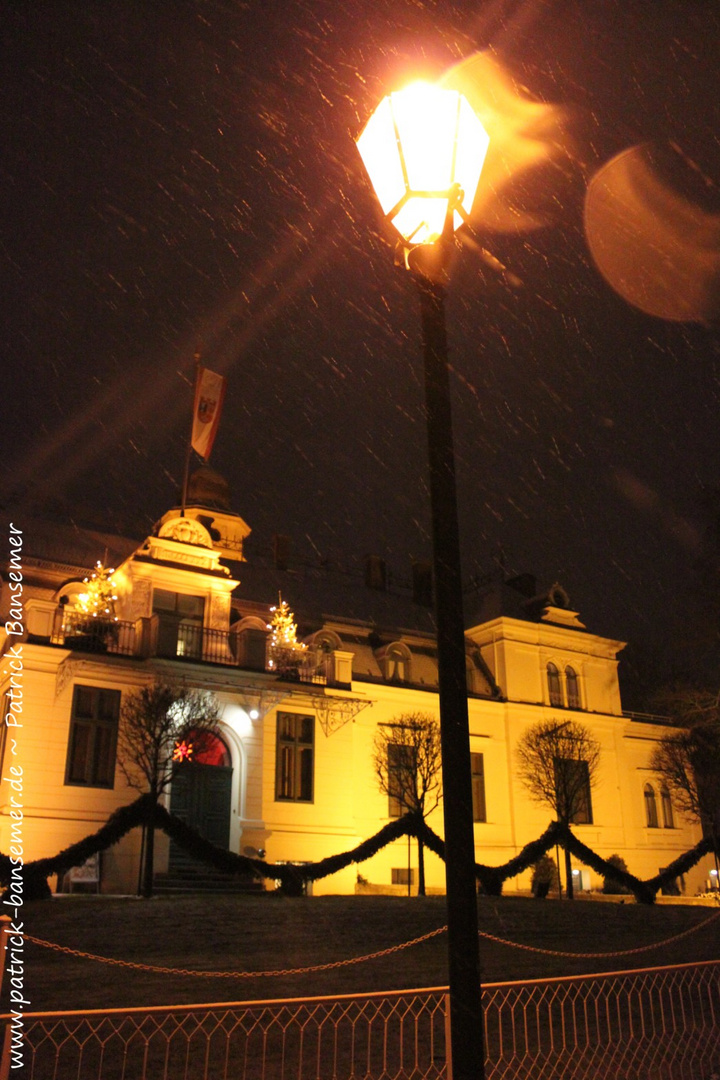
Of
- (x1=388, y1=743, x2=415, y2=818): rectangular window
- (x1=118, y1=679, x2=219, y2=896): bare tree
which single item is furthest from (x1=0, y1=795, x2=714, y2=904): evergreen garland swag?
(x1=388, y1=743, x2=415, y2=818): rectangular window

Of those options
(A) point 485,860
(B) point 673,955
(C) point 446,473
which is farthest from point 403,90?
(A) point 485,860

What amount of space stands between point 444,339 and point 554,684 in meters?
32.3

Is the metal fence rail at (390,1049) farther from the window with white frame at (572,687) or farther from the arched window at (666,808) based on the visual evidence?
the arched window at (666,808)

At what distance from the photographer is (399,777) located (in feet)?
87.5

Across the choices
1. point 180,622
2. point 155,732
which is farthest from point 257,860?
point 180,622

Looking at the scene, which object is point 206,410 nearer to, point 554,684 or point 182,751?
point 182,751

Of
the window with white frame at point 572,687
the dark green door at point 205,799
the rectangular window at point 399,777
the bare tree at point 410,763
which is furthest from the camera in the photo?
the window with white frame at point 572,687

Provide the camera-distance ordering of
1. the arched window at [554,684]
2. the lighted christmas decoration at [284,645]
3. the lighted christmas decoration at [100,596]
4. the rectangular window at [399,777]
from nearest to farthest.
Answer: the lighted christmas decoration at [100,596]
the rectangular window at [399,777]
the lighted christmas decoration at [284,645]
the arched window at [554,684]

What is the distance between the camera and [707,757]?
31672 mm

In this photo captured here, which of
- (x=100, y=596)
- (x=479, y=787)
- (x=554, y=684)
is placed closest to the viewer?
(x=100, y=596)

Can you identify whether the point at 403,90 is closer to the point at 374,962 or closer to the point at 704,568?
the point at 374,962

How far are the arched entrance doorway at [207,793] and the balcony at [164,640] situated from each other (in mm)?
2422

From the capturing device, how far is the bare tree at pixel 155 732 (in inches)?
799

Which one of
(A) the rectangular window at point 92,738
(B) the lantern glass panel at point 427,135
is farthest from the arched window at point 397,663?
(B) the lantern glass panel at point 427,135
